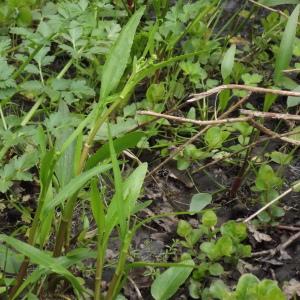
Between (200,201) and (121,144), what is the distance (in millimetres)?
541

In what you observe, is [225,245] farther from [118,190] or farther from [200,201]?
[118,190]

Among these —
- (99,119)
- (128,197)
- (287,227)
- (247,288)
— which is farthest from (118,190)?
(287,227)

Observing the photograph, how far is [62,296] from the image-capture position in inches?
59.9

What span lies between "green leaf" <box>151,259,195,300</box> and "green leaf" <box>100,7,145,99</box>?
45 cm

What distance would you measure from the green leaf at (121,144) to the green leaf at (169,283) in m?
0.33

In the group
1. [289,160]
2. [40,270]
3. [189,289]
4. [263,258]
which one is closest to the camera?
[40,270]

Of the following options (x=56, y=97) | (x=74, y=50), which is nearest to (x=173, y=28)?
(x=74, y=50)

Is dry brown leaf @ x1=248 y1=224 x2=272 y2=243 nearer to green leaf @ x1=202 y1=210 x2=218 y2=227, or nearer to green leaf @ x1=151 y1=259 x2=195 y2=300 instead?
green leaf @ x1=202 y1=210 x2=218 y2=227

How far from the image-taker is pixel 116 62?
137 centimetres

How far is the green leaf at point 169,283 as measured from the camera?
144cm

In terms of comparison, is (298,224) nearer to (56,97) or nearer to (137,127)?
(137,127)

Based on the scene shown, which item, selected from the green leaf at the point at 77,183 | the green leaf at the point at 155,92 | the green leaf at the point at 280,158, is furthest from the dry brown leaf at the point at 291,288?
the green leaf at the point at 155,92

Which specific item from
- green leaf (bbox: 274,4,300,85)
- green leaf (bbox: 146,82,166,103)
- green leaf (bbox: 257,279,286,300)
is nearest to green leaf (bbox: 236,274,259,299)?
green leaf (bbox: 257,279,286,300)

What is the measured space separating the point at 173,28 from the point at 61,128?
26.0 inches
